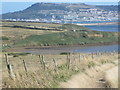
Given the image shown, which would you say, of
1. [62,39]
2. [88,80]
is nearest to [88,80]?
[88,80]

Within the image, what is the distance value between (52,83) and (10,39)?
76.3m

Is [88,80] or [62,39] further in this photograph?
[62,39]

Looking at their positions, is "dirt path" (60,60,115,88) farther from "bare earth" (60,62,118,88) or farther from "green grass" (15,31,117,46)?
"green grass" (15,31,117,46)

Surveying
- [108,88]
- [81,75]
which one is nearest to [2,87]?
[108,88]

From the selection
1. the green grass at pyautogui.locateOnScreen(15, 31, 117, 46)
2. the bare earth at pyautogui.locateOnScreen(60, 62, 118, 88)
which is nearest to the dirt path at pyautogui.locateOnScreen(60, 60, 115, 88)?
the bare earth at pyautogui.locateOnScreen(60, 62, 118, 88)

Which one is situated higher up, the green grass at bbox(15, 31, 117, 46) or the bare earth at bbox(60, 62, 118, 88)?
the bare earth at bbox(60, 62, 118, 88)

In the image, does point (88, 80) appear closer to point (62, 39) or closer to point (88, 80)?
point (88, 80)

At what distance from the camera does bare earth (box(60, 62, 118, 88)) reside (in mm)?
18309

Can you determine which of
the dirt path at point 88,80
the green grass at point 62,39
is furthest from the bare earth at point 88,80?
the green grass at point 62,39

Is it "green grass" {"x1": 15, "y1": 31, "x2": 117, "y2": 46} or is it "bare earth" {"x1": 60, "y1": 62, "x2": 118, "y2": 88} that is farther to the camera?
"green grass" {"x1": 15, "y1": 31, "x2": 117, "y2": 46}

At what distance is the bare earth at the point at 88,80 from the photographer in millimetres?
18309

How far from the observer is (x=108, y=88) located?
59.3ft

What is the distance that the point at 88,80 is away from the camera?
821 inches

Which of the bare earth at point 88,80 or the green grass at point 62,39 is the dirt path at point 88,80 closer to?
the bare earth at point 88,80
